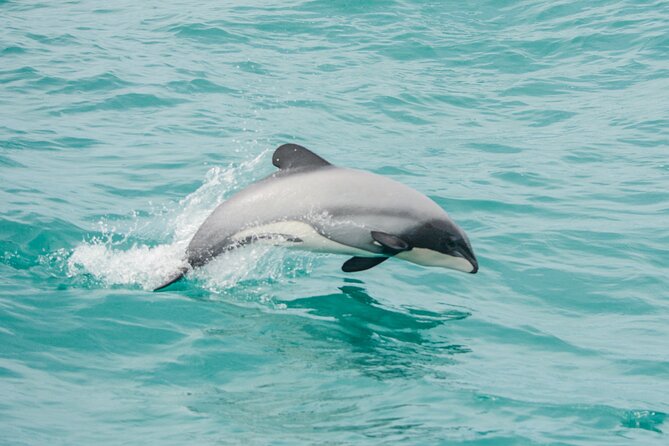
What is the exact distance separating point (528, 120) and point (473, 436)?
1239 cm

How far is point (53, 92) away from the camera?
775 inches

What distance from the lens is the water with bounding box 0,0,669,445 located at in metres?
8.37

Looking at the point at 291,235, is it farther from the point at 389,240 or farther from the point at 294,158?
the point at 389,240

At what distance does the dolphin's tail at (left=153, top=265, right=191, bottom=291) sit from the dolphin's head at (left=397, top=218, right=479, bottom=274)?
2.22 meters

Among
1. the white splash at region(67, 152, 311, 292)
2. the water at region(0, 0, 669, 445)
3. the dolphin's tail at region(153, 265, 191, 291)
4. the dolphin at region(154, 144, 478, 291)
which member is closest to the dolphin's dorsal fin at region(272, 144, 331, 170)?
the dolphin at region(154, 144, 478, 291)

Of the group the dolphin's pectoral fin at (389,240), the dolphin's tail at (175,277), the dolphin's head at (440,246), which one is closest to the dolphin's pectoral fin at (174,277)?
the dolphin's tail at (175,277)

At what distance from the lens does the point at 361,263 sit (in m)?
11.1

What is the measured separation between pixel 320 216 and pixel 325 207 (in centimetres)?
10

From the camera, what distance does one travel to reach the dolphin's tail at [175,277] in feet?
34.3

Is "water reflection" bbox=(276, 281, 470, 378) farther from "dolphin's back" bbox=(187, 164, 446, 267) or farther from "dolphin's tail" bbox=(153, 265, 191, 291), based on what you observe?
"dolphin's tail" bbox=(153, 265, 191, 291)

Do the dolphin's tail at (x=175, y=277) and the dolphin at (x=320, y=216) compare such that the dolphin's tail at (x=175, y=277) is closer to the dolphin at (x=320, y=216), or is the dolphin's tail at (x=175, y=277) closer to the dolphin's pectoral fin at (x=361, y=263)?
the dolphin at (x=320, y=216)

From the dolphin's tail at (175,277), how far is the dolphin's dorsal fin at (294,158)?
143cm

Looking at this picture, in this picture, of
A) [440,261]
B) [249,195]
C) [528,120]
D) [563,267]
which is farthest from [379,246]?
[528,120]

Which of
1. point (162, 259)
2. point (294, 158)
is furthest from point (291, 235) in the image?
point (162, 259)
